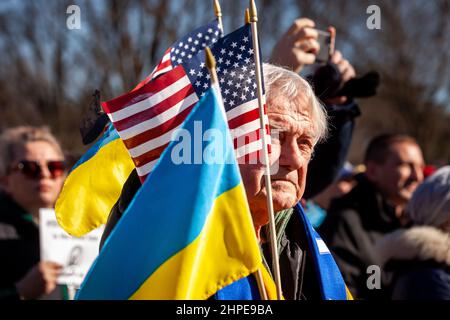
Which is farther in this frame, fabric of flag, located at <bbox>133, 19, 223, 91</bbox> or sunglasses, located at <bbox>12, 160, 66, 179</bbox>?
sunglasses, located at <bbox>12, 160, 66, 179</bbox>

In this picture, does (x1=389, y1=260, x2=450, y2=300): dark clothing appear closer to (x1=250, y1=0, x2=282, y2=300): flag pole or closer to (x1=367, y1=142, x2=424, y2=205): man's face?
(x1=250, y1=0, x2=282, y2=300): flag pole

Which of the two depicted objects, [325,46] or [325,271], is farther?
[325,46]

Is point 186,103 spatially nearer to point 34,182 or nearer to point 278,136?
point 278,136

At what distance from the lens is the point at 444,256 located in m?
3.90

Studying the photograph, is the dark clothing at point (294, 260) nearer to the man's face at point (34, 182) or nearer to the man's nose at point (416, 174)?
the man's face at point (34, 182)

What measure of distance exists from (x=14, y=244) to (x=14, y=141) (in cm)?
78

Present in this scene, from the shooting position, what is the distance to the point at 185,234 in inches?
94.3

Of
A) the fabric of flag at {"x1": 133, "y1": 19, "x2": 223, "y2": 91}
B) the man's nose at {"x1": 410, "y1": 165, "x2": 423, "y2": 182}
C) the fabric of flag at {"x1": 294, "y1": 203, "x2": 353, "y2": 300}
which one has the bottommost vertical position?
the fabric of flag at {"x1": 294, "y1": 203, "x2": 353, "y2": 300}

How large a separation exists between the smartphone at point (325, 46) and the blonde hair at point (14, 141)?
225 centimetres

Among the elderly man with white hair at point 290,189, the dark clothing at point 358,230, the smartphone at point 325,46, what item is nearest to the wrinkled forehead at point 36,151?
the dark clothing at point 358,230

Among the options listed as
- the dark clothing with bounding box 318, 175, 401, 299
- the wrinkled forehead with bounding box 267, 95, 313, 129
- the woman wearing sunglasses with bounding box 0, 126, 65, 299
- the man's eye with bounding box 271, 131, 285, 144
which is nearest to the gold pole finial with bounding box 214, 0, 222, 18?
the wrinkled forehead with bounding box 267, 95, 313, 129

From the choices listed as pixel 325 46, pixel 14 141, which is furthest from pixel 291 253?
pixel 14 141

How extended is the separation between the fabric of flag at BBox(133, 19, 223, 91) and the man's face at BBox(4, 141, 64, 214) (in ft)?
7.58

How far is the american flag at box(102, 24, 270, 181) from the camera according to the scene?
109 inches
